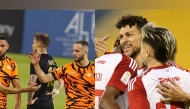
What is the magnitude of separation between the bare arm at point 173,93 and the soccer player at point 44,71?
152 centimetres

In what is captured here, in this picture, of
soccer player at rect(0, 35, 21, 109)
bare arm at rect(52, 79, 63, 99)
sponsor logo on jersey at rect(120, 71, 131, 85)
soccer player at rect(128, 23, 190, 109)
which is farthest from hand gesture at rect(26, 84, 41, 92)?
soccer player at rect(128, 23, 190, 109)

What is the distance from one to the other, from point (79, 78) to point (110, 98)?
0.89m

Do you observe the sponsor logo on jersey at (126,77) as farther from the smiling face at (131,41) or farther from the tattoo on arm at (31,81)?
the tattoo on arm at (31,81)

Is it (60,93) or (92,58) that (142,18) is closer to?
(92,58)

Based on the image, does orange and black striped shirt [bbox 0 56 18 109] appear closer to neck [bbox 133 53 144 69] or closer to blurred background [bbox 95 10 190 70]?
blurred background [bbox 95 10 190 70]

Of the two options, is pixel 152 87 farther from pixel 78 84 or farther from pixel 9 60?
pixel 9 60

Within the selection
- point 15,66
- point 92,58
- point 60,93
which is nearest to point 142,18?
point 92,58

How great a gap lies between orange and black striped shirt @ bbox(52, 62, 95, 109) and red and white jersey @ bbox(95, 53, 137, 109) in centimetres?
42

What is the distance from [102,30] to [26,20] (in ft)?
2.92

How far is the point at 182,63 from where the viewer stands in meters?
2.65

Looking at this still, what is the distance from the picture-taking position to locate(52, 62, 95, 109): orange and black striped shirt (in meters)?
3.09

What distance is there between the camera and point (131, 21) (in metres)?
2.72

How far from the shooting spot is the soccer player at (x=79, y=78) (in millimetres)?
3092

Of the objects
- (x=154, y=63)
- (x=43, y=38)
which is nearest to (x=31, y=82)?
(x=43, y=38)
